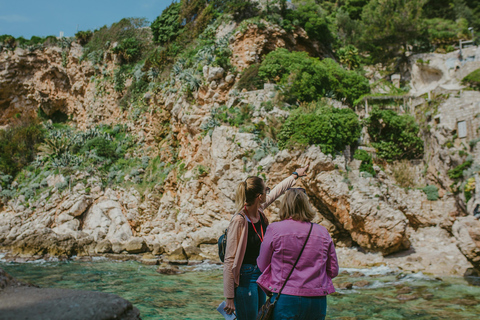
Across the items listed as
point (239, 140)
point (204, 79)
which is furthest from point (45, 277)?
point (204, 79)

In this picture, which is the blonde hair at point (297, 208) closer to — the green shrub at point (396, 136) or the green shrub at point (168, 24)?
the green shrub at point (396, 136)

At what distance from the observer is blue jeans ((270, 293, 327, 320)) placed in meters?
2.75

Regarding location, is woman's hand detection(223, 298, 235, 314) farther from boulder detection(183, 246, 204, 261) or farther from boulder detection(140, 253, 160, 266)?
boulder detection(140, 253, 160, 266)

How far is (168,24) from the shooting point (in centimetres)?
2959

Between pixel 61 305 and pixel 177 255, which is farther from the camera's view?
pixel 177 255

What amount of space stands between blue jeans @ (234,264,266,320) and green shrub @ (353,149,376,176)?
1406cm

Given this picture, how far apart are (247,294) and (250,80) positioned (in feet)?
57.3

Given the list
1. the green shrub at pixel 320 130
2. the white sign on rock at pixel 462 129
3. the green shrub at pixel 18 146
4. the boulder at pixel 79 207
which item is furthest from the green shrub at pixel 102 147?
the white sign on rock at pixel 462 129

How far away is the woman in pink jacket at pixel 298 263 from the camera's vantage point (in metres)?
2.78

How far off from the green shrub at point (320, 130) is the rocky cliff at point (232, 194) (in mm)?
608

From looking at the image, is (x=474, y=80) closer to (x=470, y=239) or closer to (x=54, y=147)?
(x=470, y=239)

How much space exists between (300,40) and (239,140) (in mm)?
10940

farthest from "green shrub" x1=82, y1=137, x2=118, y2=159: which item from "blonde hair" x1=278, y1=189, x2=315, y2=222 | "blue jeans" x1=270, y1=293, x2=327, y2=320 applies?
"blue jeans" x1=270, y1=293, x2=327, y2=320

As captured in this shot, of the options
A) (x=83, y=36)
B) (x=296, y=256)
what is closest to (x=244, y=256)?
(x=296, y=256)
